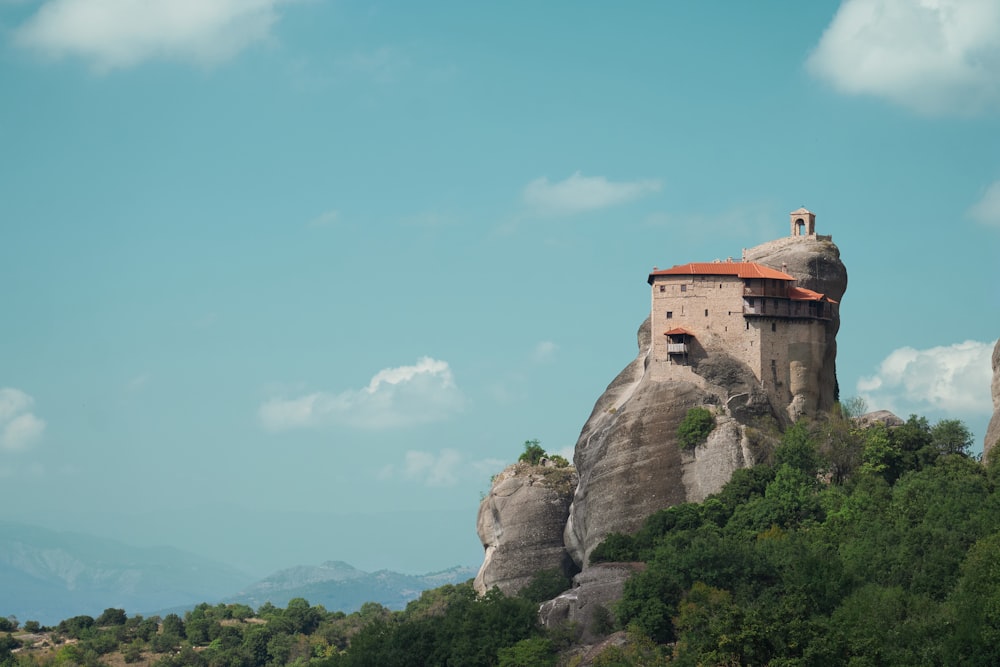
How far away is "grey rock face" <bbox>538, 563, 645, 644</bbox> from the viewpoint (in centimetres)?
7381

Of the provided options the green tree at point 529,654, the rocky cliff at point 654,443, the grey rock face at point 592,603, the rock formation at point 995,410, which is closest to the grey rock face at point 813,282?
the rocky cliff at point 654,443

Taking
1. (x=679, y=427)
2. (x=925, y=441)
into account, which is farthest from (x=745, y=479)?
(x=925, y=441)

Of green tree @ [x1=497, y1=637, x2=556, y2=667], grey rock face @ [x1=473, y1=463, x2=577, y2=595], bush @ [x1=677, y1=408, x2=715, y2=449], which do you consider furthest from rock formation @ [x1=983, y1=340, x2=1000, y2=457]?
green tree @ [x1=497, y1=637, x2=556, y2=667]

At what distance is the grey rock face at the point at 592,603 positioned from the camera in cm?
7381

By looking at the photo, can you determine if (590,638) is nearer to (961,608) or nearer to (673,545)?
(673,545)

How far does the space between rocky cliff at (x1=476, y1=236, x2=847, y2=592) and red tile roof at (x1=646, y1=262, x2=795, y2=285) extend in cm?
341

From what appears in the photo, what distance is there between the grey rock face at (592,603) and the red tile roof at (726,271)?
58.3 ft

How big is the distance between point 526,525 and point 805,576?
26152mm

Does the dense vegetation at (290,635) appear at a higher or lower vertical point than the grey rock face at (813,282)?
lower

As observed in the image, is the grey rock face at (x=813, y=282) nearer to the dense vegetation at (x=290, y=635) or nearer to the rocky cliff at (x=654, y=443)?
the rocky cliff at (x=654, y=443)

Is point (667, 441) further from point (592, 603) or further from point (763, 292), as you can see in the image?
point (592, 603)

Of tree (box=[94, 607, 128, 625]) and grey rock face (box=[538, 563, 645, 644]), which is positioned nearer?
grey rock face (box=[538, 563, 645, 644])

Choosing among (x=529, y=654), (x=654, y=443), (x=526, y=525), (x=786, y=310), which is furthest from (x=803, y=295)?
(x=529, y=654)

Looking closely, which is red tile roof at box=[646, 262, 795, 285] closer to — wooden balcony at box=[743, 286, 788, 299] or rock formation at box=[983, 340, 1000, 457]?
wooden balcony at box=[743, 286, 788, 299]
